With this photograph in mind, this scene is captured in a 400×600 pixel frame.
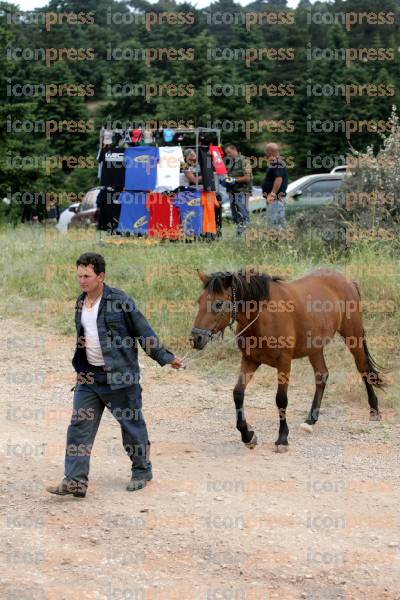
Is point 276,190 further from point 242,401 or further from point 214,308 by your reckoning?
point 214,308

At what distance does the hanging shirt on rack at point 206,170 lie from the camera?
17.0 m

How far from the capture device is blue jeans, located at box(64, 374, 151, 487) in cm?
670

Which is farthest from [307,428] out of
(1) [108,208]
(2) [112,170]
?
(1) [108,208]

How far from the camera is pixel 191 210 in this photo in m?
17.2

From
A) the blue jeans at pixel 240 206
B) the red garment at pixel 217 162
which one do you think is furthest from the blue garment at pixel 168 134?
the blue jeans at pixel 240 206

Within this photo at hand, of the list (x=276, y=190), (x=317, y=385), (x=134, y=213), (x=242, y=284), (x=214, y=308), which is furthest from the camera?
(x=134, y=213)

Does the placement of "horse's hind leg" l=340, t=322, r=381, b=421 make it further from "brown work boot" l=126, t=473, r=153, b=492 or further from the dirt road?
"brown work boot" l=126, t=473, r=153, b=492

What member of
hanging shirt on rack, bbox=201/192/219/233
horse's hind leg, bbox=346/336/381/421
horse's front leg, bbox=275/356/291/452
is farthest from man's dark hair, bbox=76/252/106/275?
hanging shirt on rack, bbox=201/192/219/233

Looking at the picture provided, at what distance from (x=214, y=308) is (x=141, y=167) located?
33.5 feet

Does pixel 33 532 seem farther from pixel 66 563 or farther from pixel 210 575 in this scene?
pixel 210 575

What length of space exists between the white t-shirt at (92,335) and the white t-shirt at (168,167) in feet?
34.5

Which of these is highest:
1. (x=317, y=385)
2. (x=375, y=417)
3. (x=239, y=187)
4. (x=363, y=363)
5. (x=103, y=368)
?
(x=239, y=187)

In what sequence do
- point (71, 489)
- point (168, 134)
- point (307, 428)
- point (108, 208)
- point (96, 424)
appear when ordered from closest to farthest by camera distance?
point (71, 489) < point (96, 424) < point (307, 428) < point (168, 134) < point (108, 208)

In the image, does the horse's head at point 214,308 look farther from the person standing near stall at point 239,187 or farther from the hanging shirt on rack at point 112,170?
the hanging shirt on rack at point 112,170
